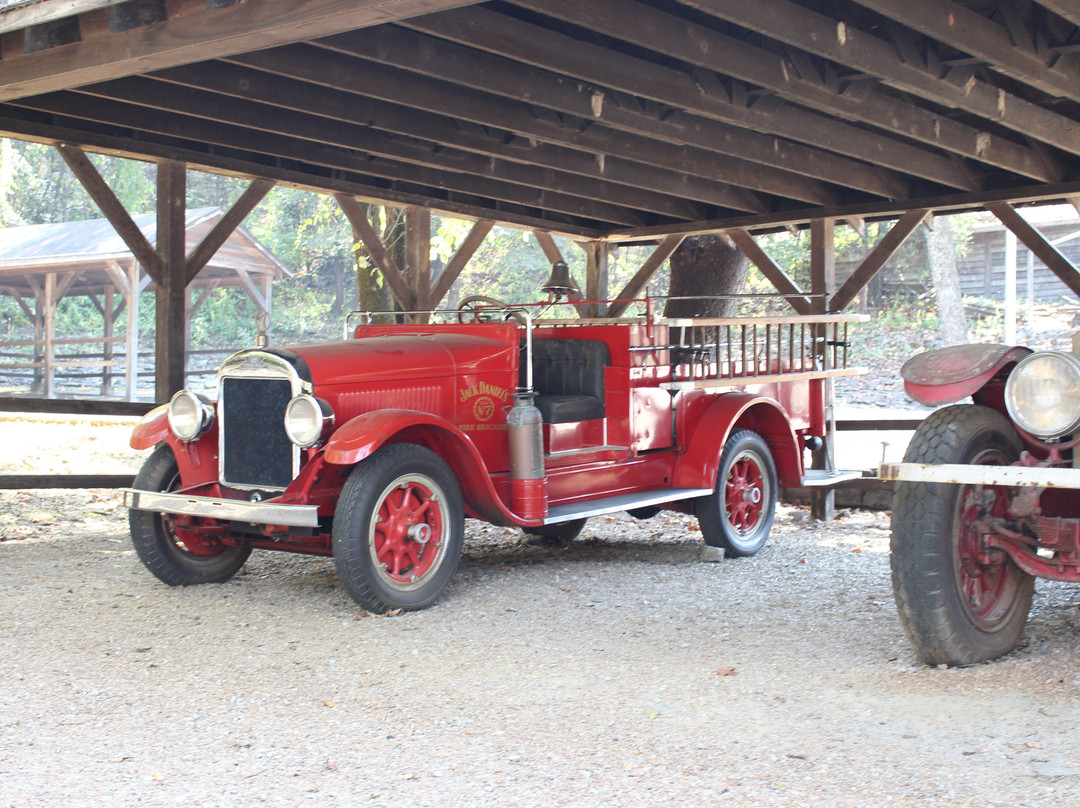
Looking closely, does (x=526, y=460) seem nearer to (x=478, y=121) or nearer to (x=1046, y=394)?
(x=478, y=121)

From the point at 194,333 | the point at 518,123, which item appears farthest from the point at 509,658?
the point at 194,333

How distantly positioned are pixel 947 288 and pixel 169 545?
68.7 ft

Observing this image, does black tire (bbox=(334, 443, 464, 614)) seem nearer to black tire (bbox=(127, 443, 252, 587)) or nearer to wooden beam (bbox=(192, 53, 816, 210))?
black tire (bbox=(127, 443, 252, 587))

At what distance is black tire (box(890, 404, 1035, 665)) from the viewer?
140 inches

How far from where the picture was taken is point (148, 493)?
5000 mm

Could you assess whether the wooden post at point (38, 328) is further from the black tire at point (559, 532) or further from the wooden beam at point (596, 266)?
the black tire at point (559, 532)

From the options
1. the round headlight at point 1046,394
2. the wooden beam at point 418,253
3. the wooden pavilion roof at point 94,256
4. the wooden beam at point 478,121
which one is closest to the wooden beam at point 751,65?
the wooden beam at point 478,121

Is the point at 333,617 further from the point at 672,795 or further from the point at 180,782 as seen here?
the point at 672,795

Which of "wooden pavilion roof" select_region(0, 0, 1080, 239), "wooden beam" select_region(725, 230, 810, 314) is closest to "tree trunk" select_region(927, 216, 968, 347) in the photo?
"wooden beam" select_region(725, 230, 810, 314)

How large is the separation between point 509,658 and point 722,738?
3.97 feet

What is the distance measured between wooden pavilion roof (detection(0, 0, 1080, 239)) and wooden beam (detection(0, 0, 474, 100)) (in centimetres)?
1

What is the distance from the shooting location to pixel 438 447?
17.6 feet

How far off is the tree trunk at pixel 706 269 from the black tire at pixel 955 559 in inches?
268

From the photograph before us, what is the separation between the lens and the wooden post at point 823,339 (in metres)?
7.68
